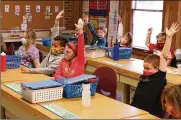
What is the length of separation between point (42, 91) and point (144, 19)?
14.5ft

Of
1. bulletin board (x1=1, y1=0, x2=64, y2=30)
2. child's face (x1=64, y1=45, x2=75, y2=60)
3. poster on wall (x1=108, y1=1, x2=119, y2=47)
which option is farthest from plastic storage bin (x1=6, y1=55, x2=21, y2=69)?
poster on wall (x1=108, y1=1, x2=119, y2=47)

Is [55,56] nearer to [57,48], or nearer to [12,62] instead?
[57,48]

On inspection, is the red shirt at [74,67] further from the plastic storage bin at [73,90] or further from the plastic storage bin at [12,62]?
the plastic storage bin at [12,62]

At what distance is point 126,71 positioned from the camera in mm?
4137

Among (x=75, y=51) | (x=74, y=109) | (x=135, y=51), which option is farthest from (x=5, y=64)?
(x=135, y=51)

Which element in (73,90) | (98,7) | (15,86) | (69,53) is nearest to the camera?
(73,90)

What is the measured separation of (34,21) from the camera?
747cm

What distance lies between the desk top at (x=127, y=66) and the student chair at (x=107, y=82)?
585 mm

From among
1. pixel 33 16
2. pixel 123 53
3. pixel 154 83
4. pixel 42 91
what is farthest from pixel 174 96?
pixel 33 16

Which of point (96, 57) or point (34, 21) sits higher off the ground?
point (34, 21)

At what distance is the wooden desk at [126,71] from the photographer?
3.97 m

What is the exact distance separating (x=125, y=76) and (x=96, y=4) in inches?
144

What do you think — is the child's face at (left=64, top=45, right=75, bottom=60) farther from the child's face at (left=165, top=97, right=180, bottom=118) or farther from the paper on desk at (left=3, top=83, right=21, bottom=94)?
the child's face at (left=165, top=97, right=180, bottom=118)

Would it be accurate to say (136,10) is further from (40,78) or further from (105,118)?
(105,118)
